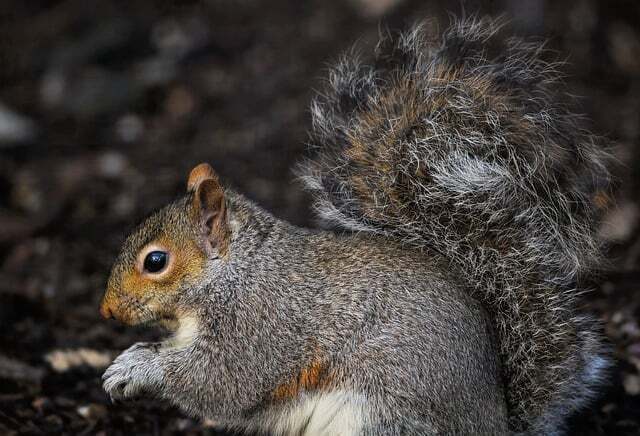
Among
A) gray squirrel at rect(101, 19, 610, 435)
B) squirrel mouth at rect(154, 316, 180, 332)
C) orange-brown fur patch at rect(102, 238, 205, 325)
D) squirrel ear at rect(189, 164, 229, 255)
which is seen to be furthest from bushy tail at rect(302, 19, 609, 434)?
squirrel mouth at rect(154, 316, 180, 332)

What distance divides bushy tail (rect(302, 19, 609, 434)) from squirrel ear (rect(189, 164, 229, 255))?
32 cm

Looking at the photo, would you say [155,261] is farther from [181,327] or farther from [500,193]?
[500,193]

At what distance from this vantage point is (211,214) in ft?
8.77

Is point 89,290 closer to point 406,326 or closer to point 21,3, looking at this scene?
point 406,326

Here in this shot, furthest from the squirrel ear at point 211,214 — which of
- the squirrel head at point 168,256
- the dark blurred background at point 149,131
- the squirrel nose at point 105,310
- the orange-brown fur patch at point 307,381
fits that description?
the dark blurred background at point 149,131

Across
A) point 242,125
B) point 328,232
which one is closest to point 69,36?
point 242,125

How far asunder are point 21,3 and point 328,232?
193 inches

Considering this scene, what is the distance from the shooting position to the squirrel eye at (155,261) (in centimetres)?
261

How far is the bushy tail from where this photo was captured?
2.59m

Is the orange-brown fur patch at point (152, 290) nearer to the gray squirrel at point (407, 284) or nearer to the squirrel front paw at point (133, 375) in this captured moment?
the gray squirrel at point (407, 284)

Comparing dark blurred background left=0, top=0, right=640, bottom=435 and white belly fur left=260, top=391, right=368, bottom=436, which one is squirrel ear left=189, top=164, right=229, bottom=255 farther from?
dark blurred background left=0, top=0, right=640, bottom=435

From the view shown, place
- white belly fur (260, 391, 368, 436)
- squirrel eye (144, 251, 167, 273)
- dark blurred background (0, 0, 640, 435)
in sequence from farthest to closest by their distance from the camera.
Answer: dark blurred background (0, 0, 640, 435), squirrel eye (144, 251, 167, 273), white belly fur (260, 391, 368, 436)

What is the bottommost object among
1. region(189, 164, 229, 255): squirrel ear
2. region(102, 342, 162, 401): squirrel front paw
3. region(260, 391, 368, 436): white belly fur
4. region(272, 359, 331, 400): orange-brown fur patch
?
region(260, 391, 368, 436): white belly fur

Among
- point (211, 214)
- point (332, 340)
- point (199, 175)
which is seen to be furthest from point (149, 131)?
point (332, 340)
